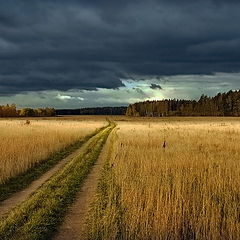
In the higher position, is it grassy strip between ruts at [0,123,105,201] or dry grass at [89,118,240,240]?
dry grass at [89,118,240,240]

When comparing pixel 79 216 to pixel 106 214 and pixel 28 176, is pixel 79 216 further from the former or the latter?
pixel 28 176

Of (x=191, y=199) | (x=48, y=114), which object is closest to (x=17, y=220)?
(x=191, y=199)

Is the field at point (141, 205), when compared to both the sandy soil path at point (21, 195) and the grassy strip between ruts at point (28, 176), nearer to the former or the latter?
the sandy soil path at point (21, 195)

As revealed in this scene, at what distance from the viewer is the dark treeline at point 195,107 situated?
433ft

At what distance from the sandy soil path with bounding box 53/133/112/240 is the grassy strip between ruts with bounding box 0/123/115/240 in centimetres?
17

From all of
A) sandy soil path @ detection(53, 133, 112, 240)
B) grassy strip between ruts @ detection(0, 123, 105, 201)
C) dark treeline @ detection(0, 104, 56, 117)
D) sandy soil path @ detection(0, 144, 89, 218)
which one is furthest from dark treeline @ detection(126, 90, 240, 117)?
sandy soil path @ detection(53, 133, 112, 240)

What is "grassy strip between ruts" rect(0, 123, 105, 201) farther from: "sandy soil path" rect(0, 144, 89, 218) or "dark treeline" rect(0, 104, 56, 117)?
"dark treeline" rect(0, 104, 56, 117)

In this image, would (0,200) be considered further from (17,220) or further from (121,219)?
(121,219)

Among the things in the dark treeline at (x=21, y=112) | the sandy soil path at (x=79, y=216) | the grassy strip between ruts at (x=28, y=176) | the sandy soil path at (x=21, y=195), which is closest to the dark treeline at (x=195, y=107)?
the dark treeline at (x=21, y=112)

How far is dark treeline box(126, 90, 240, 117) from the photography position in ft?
433

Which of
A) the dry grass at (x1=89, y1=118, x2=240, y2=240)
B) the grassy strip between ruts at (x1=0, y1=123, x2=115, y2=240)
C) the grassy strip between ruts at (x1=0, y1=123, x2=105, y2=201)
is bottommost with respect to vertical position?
the grassy strip between ruts at (x1=0, y1=123, x2=105, y2=201)

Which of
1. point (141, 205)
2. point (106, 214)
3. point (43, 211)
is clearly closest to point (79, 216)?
point (106, 214)

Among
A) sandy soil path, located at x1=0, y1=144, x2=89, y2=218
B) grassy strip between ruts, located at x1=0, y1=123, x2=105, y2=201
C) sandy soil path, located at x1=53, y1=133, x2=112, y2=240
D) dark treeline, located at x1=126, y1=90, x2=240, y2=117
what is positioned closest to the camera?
sandy soil path, located at x1=53, y1=133, x2=112, y2=240

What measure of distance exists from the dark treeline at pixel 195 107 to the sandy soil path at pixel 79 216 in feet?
390
